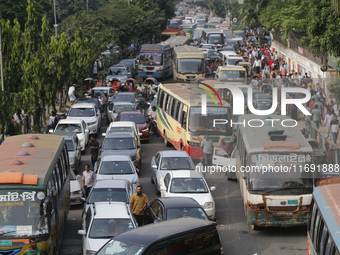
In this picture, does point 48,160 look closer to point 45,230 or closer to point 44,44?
point 45,230

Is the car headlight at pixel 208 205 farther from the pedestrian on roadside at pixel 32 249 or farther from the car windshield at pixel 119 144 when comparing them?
the car windshield at pixel 119 144

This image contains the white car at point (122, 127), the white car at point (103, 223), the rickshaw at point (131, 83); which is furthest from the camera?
the rickshaw at point (131, 83)

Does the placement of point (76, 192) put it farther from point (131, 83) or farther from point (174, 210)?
point (131, 83)

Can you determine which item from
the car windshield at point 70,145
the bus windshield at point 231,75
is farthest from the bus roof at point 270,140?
the bus windshield at point 231,75

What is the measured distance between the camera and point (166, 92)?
107ft

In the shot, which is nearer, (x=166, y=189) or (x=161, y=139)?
(x=166, y=189)

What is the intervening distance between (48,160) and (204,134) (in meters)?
10.7

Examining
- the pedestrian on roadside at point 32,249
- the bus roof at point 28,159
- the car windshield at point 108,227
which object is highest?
the bus roof at point 28,159

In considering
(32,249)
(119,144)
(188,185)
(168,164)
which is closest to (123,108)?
(119,144)

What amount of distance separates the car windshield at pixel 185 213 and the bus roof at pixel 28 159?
119 inches

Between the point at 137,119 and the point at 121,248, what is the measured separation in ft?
66.4

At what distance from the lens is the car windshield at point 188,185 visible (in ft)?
66.6

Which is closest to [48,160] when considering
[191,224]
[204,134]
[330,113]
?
[191,224]

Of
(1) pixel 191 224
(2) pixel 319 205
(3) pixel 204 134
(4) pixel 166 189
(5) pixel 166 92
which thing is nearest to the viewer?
(2) pixel 319 205
